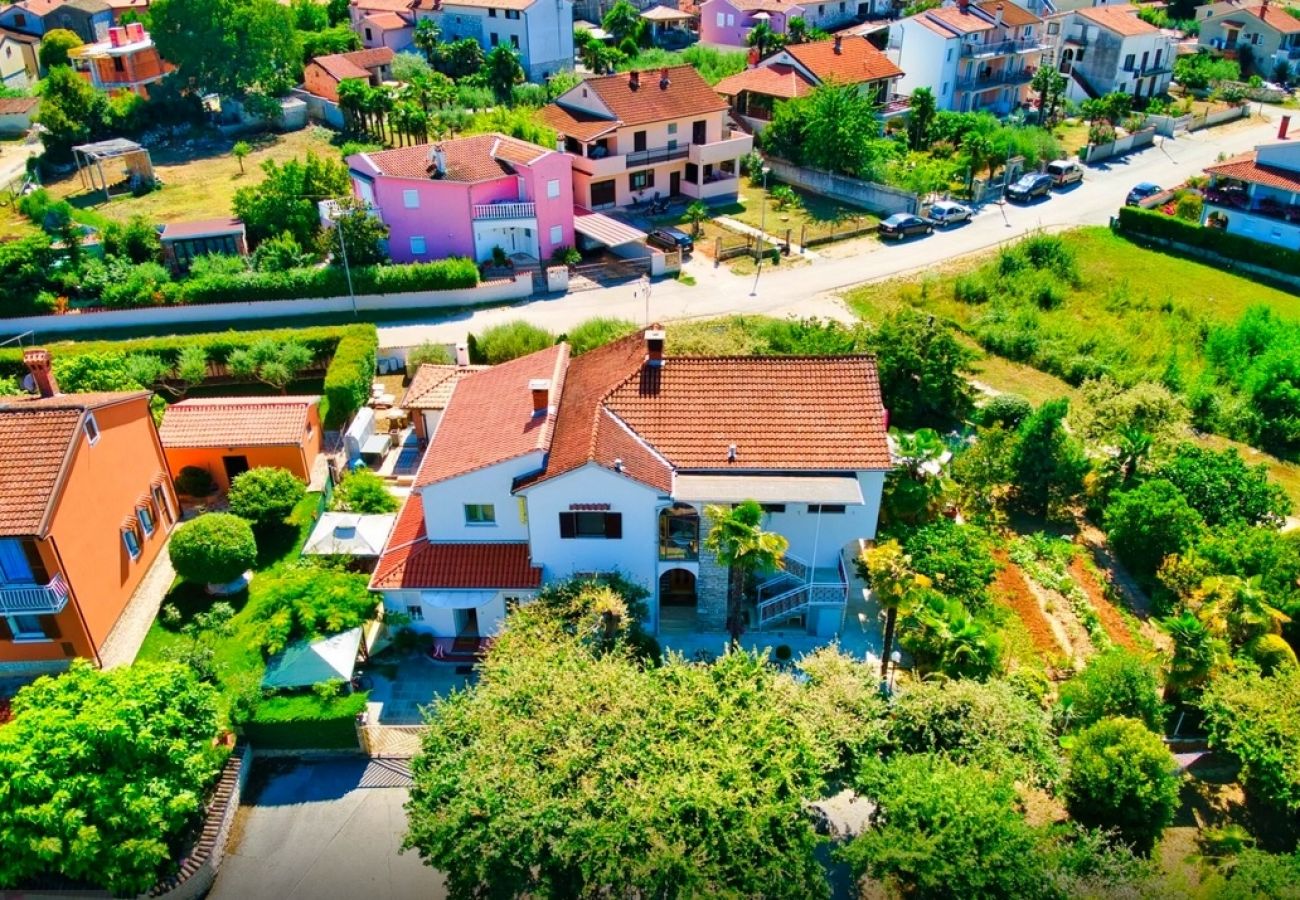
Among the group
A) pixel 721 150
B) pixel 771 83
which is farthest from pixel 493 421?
pixel 771 83

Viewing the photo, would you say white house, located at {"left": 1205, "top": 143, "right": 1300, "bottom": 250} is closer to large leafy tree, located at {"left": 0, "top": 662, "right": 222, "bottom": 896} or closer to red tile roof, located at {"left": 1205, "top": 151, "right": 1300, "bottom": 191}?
red tile roof, located at {"left": 1205, "top": 151, "right": 1300, "bottom": 191}

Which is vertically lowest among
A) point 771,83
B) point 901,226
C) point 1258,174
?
point 901,226

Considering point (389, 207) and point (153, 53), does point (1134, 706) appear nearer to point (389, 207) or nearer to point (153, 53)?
point (389, 207)

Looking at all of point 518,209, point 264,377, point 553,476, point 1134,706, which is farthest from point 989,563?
point 518,209

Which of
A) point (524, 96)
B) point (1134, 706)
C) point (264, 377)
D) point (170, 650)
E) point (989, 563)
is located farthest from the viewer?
point (524, 96)

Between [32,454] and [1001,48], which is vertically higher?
[32,454]

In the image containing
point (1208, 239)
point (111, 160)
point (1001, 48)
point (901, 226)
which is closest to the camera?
point (1208, 239)

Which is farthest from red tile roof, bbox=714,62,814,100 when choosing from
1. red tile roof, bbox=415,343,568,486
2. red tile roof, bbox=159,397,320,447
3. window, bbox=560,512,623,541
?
window, bbox=560,512,623,541

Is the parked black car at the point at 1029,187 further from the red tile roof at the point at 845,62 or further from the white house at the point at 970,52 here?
the white house at the point at 970,52

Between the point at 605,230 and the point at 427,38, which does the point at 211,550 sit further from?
the point at 427,38
